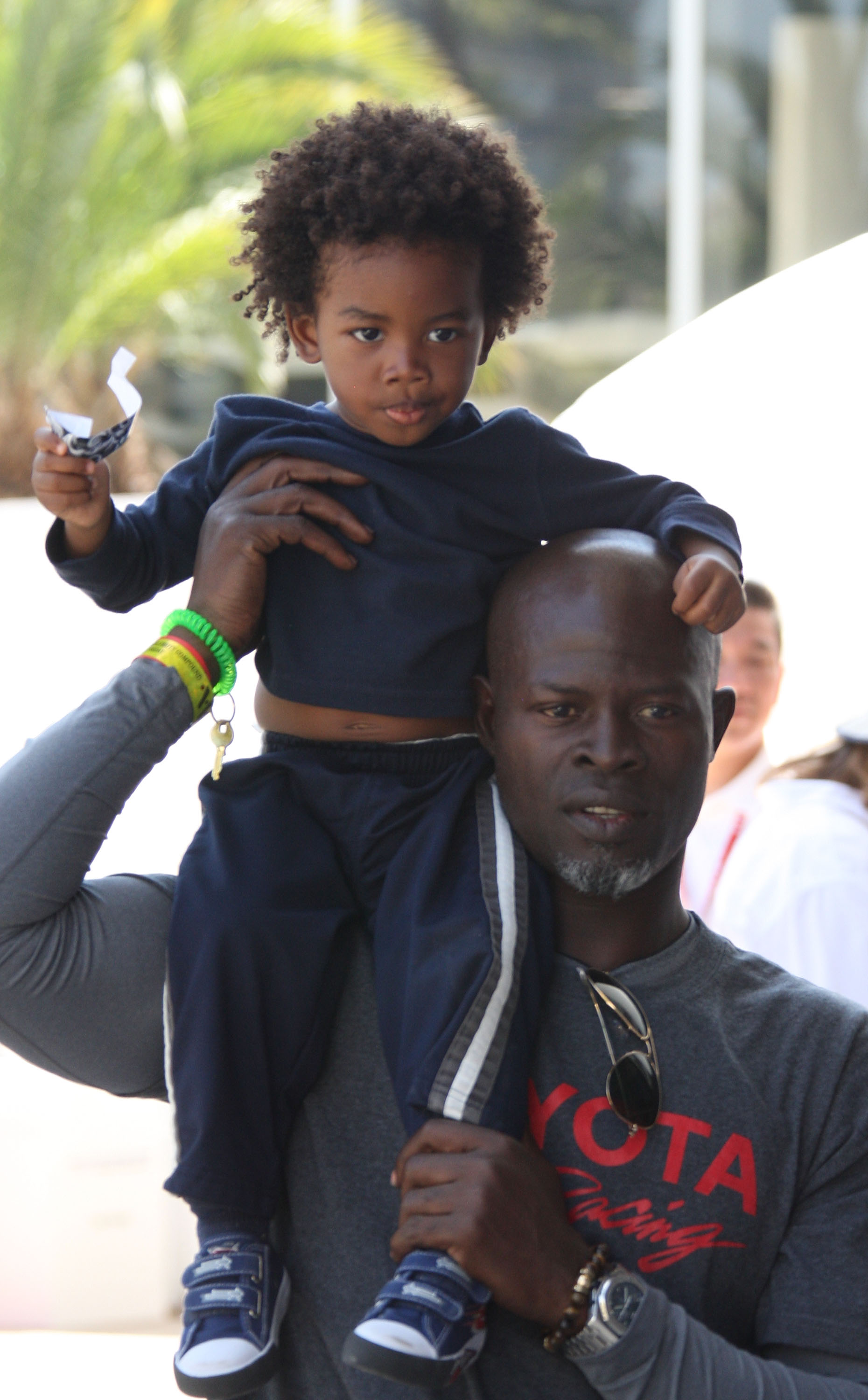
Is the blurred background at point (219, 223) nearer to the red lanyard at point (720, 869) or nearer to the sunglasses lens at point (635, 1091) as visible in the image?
the red lanyard at point (720, 869)

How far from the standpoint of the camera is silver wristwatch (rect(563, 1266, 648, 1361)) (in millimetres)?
1748

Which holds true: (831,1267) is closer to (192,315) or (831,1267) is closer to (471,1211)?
(471,1211)

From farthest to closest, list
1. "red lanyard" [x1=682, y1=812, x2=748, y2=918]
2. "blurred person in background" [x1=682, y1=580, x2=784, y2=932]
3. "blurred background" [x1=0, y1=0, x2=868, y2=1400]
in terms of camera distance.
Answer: "blurred background" [x1=0, y1=0, x2=868, y2=1400] → "blurred person in background" [x1=682, y1=580, x2=784, y2=932] → "red lanyard" [x1=682, y1=812, x2=748, y2=918]

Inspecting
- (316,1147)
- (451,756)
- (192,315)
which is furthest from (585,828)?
Answer: (192,315)

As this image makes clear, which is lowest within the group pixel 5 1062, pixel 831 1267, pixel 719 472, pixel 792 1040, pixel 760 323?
pixel 5 1062

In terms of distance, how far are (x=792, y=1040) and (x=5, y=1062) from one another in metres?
4.35

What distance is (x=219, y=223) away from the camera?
10867 mm

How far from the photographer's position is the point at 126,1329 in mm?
5688

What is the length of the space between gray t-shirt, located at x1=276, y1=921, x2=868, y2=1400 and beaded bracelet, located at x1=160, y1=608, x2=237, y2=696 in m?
0.39

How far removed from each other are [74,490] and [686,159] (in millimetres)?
12340

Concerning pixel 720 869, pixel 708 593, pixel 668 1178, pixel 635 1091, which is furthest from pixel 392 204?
pixel 720 869

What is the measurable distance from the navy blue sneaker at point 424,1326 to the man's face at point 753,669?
316cm

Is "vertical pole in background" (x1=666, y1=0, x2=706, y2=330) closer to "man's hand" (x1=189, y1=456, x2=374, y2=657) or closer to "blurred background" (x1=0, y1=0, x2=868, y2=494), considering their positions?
"blurred background" (x1=0, y1=0, x2=868, y2=494)

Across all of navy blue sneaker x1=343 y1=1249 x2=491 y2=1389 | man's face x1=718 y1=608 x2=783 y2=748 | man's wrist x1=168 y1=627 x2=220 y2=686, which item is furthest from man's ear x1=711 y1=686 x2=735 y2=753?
man's face x1=718 y1=608 x2=783 y2=748
